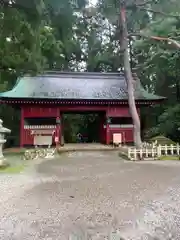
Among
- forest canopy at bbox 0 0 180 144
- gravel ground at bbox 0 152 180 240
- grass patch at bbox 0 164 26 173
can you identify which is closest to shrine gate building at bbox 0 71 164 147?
forest canopy at bbox 0 0 180 144

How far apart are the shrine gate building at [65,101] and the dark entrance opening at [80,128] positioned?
168 inches

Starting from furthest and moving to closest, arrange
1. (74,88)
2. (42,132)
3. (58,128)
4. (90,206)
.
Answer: (74,88) → (58,128) → (42,132) → (90,206)

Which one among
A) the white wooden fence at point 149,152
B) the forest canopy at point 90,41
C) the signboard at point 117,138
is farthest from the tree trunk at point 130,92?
the signboard at point 117,138

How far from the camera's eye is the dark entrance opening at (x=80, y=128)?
22.3m

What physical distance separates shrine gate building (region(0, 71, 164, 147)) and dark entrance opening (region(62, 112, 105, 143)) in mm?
4268

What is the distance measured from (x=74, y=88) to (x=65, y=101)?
1.89m

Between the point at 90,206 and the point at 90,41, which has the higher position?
the point at 90,41

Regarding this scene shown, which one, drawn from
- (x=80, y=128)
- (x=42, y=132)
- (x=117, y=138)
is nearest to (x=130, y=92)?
(x=117, y=138)

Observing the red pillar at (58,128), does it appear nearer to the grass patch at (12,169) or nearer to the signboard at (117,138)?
the signboard at (117,138)

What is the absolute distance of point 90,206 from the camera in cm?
458

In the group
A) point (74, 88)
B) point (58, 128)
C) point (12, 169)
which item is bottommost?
point (12, 169)

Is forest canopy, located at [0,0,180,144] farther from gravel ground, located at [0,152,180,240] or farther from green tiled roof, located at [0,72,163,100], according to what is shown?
gravel ground, located at [0,152,180,240]

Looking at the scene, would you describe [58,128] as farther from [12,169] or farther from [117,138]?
[12,169]

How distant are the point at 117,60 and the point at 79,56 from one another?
13.6 feet
